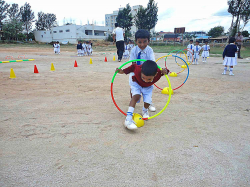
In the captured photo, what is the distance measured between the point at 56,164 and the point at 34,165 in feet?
0.89

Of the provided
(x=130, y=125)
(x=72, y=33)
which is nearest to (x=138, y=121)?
(x=130, y=125)

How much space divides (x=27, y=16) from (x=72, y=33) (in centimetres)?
2791

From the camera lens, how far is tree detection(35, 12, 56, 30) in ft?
Result: 261

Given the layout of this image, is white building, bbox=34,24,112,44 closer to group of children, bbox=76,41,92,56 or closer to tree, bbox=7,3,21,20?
tree, bbox=7,3,21,20

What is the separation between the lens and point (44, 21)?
8106 centimetres

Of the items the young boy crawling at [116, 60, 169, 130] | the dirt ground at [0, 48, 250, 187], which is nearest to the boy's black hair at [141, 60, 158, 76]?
the young boy crawling at [116, 60, 169, 130]

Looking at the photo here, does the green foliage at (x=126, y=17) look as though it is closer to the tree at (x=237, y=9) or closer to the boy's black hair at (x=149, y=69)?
the tree at (x=237, y=9)

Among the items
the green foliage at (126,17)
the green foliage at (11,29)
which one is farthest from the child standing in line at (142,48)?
the green foliage at (126,17)

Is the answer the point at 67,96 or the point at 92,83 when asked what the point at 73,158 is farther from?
the point at 92,83

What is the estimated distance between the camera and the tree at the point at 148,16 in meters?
56.8

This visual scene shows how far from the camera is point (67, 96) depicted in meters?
5.22

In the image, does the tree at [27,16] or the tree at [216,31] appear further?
the tree at [216,31]

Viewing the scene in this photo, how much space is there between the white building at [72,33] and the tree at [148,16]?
55.2 feet

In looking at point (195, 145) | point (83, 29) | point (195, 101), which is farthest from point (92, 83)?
point (83, 29)
